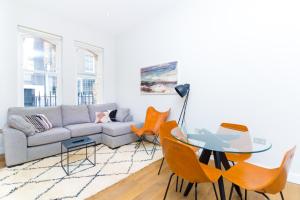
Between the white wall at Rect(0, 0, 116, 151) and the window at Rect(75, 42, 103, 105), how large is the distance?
172 millimetres

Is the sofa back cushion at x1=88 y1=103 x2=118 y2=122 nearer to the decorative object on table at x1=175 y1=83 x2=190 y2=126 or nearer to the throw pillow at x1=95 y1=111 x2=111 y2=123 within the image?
the throw pillow at x1=95 y1=111 x2=111 y2=123

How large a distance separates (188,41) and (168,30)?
601 mm

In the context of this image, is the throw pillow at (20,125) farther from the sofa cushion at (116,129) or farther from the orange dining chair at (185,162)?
the orange dining chair at (185,162)

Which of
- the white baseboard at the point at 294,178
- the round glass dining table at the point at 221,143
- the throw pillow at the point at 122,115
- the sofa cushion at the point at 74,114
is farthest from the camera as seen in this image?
the throw pillow at the point at 122,115

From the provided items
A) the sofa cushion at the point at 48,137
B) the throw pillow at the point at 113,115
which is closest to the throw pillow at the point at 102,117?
the throw pillow at the point at 113,115

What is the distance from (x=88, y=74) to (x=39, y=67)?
44.7 inches

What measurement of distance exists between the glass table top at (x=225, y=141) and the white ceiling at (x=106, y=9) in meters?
2.64

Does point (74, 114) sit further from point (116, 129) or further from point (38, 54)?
point (38, 54)

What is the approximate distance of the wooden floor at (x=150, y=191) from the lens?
184 cm

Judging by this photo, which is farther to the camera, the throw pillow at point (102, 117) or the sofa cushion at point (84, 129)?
the throw pillow at point (102, 117)

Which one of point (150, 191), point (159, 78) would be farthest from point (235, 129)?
point (159, 78)

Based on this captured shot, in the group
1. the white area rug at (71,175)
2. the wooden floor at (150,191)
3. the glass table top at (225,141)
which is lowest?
the wooden floor at (150,191)

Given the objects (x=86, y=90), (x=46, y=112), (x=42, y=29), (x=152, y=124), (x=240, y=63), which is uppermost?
(x=42, y=29)

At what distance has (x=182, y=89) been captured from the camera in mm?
2955
